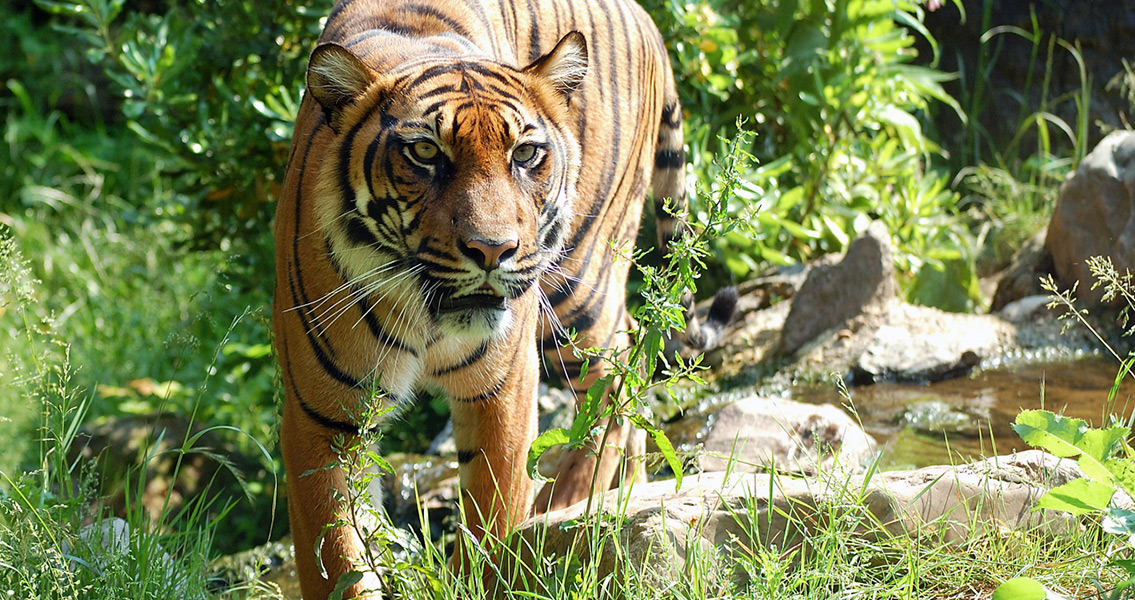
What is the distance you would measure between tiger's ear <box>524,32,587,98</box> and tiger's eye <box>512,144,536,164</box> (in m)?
0.29

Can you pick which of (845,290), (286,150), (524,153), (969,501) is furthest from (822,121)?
(524,153)

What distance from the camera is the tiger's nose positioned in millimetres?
2268

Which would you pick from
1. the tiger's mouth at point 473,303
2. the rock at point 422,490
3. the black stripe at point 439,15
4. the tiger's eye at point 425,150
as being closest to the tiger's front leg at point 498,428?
the tiger's mouth at point 473,303

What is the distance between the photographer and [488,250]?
2273 mm

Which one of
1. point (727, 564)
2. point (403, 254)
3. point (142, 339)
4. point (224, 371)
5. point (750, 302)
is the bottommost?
point (142, 339)

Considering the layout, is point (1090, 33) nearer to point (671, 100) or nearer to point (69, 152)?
point (671, 100)

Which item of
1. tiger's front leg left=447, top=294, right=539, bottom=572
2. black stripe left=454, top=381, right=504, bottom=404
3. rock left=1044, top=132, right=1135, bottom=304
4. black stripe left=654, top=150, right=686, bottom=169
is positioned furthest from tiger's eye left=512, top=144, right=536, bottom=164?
rock left=1044, top=132, right=1135, bottom=304

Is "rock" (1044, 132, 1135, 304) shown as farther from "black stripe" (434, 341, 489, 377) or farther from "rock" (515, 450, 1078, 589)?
"black stripe" (434, 341, 489, 377)

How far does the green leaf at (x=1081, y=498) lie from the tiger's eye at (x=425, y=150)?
150cm

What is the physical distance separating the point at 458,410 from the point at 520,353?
241 mm

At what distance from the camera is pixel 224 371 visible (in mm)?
5230

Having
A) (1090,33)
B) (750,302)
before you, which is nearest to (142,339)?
(750,302)

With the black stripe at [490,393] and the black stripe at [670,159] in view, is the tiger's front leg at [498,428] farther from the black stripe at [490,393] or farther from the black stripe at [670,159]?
the black stripe at [670,159]

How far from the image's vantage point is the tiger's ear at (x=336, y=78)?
243 centimetres
